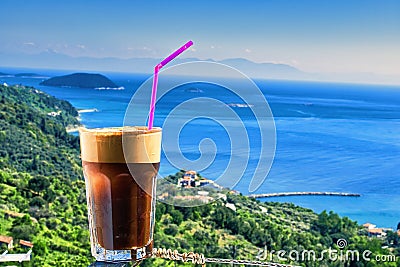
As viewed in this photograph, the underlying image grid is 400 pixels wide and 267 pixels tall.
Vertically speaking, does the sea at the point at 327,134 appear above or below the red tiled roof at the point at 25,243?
above

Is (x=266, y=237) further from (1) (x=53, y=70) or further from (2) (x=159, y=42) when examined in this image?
(1) (x=53, y=70)

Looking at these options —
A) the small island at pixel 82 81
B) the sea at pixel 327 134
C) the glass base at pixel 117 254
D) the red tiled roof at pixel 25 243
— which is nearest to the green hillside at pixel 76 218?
the red tiled roof at pixel 25 243

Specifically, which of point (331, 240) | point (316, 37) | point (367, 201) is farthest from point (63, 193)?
point (316, 37)

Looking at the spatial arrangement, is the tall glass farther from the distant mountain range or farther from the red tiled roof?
the distant mountain range

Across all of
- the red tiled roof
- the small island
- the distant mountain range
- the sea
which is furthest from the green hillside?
the distant mountain range

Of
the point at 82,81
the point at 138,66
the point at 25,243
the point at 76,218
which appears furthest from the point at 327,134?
the point at 25,243

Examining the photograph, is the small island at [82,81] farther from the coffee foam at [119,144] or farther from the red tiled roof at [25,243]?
the coffee foam at [119,144]

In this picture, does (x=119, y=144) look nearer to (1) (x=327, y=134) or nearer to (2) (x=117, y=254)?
(2) (x=117, y=254)
